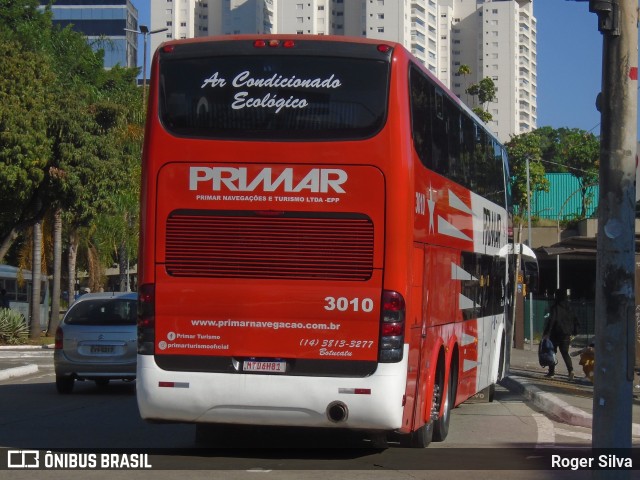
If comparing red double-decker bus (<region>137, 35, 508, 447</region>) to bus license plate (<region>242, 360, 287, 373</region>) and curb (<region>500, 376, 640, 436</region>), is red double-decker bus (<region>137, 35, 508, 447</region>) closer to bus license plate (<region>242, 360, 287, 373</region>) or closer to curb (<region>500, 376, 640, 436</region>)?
bus license plate (<region>242, 360, 287, 373</region>)

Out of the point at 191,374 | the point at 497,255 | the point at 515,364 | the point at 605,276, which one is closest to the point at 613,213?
the point at 605,276

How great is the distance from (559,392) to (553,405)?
7.32 feet

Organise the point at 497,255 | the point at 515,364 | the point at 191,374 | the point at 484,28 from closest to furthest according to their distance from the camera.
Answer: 1. the point at 191,374
2. the point at 497,255
3. the point at 515,364
4. the point at 484,28

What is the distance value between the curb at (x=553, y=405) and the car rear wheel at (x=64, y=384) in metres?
7.90

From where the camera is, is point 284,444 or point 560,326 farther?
point 560,326

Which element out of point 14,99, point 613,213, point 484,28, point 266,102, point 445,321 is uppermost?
point 484,28

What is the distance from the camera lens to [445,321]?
11.8 meters

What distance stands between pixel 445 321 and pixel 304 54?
12.0ft

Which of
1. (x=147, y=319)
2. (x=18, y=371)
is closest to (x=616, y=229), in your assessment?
(x=147, y=319)

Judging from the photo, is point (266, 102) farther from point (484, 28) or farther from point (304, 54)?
point (484, 28)

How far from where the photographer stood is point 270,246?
9.84 meters

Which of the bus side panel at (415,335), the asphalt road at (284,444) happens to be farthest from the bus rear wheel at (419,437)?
the bus side panel at (415,335)

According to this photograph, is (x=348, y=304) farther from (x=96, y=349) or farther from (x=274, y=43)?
(x=96, y=349)

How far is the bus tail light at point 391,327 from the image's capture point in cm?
964
